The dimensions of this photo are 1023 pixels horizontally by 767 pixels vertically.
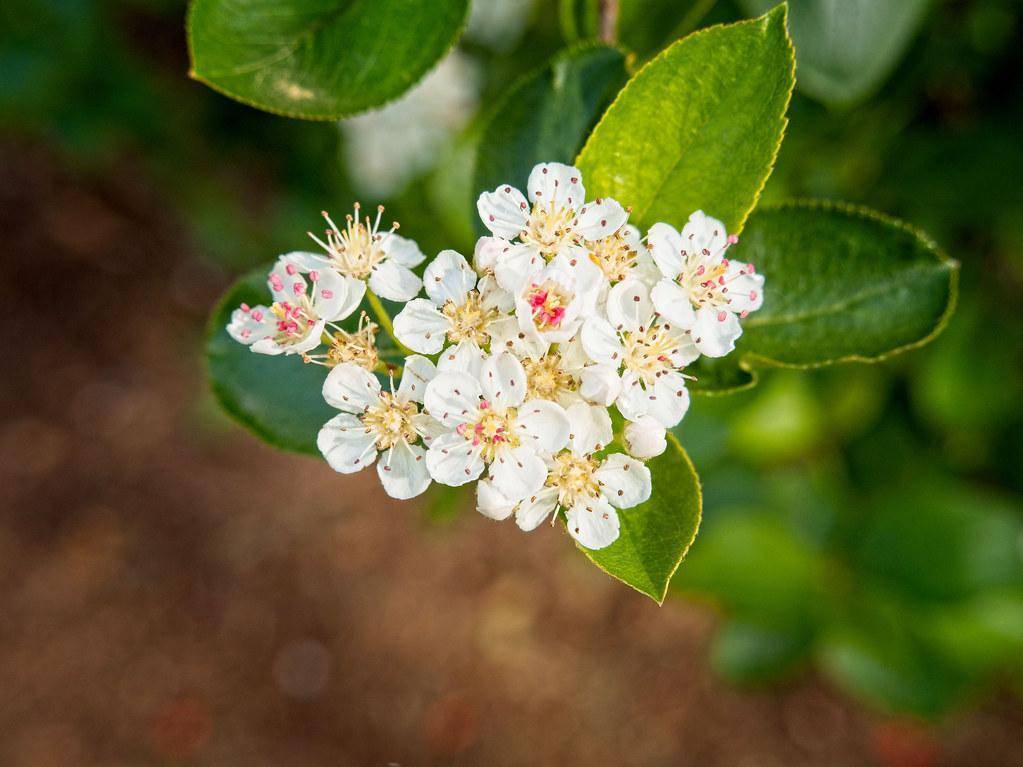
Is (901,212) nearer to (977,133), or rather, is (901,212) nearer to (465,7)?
(977,133)

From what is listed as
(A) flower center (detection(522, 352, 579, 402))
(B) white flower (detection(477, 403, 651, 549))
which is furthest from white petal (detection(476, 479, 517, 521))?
Result: (A) flower center (detection(522, 352, 579, 402))

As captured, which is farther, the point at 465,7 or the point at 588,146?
the point at 465,7

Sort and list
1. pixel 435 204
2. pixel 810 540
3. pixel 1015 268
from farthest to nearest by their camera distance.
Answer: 1. pixel 810 540
2. pixel 1015 268
3. pixel 435 204

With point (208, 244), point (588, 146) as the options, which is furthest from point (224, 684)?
point (588, 146)

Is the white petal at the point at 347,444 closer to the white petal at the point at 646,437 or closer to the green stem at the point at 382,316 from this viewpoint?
the green stem at the point at 382,316

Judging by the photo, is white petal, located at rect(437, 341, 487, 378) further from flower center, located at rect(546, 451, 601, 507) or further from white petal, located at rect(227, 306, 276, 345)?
white petal, located at rect(227, 306, 276, 345)

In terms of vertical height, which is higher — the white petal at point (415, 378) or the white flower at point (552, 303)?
the white flower at point (552, 303)

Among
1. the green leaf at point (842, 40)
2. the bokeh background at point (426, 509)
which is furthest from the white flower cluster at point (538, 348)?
the bokeh background at point (426, 509)

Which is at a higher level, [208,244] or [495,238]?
[495,238]
